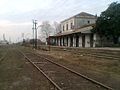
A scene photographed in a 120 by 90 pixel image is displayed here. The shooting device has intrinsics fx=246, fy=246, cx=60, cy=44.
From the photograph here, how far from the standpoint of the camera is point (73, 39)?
60.6 metres

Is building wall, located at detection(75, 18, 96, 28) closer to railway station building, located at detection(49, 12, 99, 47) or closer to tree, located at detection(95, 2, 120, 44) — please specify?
railway station building, located at detection(49, 12, 99, 47)

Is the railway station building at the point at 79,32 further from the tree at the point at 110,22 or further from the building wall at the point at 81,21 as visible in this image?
the tree at the point at 110,22

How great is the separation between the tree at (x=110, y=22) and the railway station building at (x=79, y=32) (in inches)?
159

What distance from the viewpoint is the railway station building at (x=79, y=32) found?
5031 centimetres

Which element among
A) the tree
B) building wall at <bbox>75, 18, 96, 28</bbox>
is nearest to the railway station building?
building wall at <bbox>75, 18, 96, 28</bbox>

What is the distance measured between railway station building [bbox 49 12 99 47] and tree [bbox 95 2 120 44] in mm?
4037

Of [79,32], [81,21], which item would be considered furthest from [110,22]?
[81,21]

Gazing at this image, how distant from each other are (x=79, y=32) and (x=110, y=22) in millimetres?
9946

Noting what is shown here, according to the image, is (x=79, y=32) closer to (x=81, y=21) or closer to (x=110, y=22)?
(x=110, y=22)

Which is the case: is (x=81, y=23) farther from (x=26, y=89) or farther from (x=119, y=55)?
(x=26, y=89)

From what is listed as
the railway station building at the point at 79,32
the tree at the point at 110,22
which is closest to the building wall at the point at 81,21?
the railway station building at the point at 79,32

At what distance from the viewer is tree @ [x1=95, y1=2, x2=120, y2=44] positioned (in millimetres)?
40781

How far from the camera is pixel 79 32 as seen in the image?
165ft

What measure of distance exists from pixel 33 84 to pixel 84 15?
5846 centimetres
